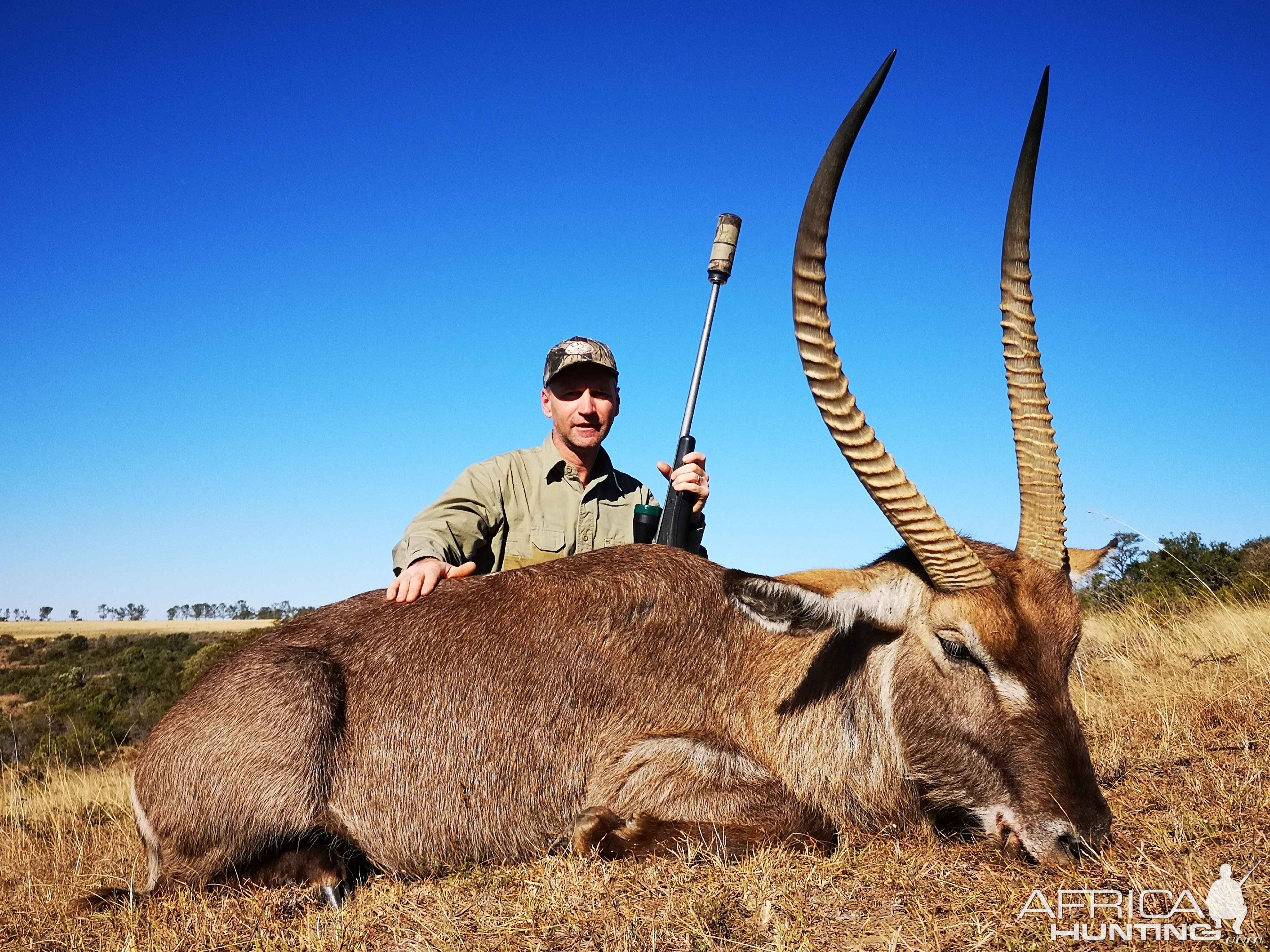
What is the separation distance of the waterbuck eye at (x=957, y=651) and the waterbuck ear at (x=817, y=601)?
21 centimetres

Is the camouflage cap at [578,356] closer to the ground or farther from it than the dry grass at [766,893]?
farther from it

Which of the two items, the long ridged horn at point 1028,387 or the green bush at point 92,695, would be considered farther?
the green bush at point 92,695

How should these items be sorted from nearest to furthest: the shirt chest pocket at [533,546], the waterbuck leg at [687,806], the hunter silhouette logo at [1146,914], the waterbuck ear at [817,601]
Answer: the hunter silhouette logo at [1146,914], the waterbuck ear at [817,601], the waterbuck leg at [687,806], the shirt chest pocket at [533,546]

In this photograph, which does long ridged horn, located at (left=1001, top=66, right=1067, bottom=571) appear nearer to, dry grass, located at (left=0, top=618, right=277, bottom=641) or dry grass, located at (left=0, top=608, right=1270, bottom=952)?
dry grass, located at (left=0, top=608, right=1270, bottom=952)

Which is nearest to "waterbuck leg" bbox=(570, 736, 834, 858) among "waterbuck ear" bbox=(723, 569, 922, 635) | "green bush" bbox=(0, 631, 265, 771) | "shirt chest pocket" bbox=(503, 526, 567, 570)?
"waterbuck ear" bbox=(723, 569, 922, 635)

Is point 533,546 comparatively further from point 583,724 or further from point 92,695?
point 92,695

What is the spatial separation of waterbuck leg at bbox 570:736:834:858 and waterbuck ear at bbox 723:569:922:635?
0.75m

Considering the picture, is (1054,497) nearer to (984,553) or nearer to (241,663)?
(984,553)

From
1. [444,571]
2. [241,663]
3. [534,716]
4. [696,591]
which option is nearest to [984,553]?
[696,591]

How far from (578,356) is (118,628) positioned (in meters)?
69.8

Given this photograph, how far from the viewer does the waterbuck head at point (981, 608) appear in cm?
344

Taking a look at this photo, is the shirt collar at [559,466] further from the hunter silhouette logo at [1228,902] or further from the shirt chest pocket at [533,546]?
the hunter silhouette logo at [1228,902]

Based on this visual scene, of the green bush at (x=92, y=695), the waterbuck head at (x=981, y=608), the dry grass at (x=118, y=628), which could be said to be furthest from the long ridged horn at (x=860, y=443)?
the dry grass at (x=118, y=628)

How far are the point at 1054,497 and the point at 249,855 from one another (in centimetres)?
394
